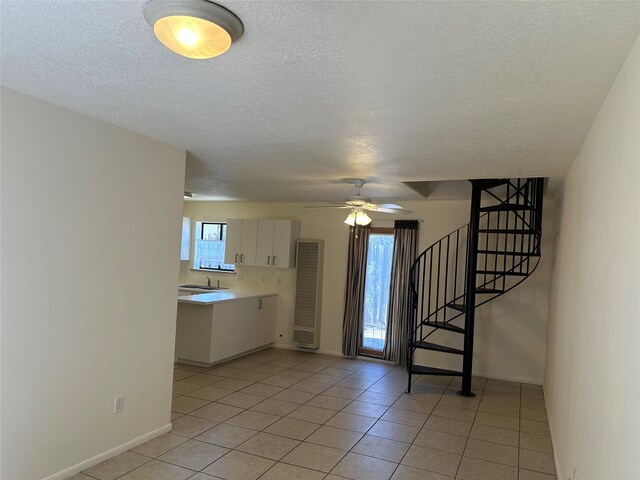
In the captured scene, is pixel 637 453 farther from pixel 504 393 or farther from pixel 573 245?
pixel 504 393

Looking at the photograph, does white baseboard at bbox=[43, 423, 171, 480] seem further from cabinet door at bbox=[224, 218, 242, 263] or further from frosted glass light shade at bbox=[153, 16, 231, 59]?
cabinet door at bbox=[224, 218, 242, 263]

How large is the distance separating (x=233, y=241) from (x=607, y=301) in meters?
6.21

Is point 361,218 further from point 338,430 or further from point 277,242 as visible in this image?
point 277,242

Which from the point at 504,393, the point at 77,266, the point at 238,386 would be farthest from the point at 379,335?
the point at 77,266

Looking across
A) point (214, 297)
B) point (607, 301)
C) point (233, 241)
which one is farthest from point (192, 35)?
point (233, 241)

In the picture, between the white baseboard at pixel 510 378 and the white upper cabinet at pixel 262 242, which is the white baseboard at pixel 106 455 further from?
the white baseboard at pixel 510 378

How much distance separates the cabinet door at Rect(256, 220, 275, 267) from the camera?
721 cm

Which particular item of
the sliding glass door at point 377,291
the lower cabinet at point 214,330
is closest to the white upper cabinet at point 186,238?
the lower cabinet at point 214,330

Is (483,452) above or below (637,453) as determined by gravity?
below

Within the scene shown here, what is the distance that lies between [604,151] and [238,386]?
4.40 meters

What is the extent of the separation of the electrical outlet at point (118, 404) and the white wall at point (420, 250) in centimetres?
414

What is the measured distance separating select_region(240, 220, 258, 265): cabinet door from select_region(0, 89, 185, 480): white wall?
142 inches

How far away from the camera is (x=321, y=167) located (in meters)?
4.09

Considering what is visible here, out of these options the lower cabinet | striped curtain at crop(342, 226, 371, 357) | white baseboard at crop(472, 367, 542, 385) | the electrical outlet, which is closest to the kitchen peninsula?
the lower cabinet
